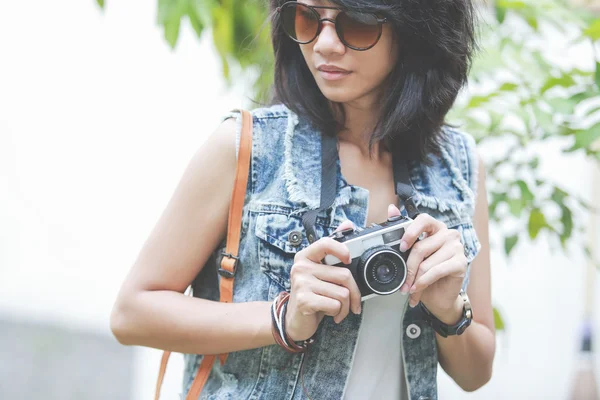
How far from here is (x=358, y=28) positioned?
1425 millimetres

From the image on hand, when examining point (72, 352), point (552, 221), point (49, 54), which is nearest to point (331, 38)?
point (552, 221)

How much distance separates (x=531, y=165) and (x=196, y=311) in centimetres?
121

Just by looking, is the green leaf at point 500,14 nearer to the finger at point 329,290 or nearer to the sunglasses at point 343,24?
the sunglasses at point 343,24

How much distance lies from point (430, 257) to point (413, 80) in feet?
1.43

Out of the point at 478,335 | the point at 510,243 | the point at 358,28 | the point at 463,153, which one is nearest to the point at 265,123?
the point at 358,28

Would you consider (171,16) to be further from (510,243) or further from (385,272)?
(510,243)

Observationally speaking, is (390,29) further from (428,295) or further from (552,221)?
(552,221)

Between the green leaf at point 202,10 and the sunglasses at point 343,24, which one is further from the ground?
the green leaf at point 202,10

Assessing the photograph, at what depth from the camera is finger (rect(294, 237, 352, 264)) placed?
1277mm

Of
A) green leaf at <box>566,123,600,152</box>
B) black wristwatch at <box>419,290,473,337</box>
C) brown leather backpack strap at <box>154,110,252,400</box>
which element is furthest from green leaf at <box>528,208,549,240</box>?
brown leather backpack strap at <box>154,110,252,400</box>

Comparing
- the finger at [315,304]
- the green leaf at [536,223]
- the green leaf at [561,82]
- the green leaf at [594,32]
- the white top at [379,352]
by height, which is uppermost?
the green leaf at [594,32]

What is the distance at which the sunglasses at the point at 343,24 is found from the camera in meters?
1.42

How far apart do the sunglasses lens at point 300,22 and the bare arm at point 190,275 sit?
240 millimetres

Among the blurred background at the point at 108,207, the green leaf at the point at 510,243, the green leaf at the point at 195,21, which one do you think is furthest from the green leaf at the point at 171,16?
the blurred background at the point at 108,207
